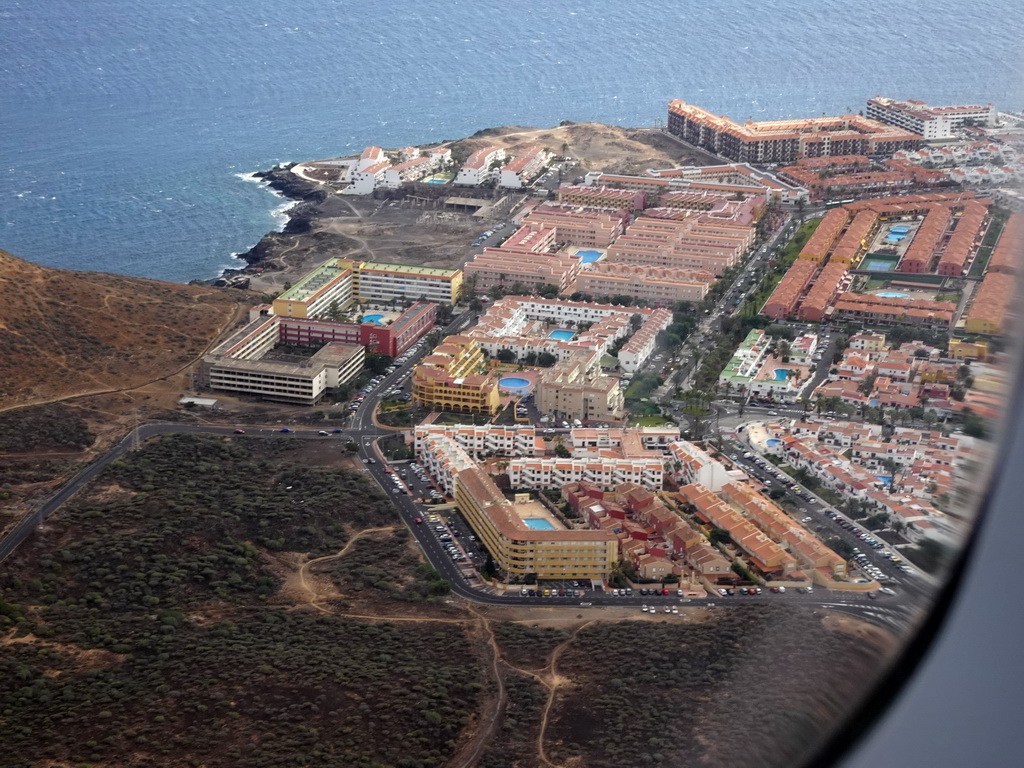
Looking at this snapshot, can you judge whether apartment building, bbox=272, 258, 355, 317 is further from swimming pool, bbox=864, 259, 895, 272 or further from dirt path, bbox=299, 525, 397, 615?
swimming pool, bbox=864, 259, 895, 272

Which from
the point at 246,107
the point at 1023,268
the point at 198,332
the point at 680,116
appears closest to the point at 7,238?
the point at 198,332

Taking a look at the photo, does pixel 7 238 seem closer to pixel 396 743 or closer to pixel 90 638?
pixel 90 638

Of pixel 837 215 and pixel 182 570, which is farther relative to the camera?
pixel 837 215

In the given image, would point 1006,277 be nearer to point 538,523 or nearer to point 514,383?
point 538,523

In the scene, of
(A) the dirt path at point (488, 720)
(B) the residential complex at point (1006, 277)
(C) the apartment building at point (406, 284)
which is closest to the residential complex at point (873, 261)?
(C) the apartment building at point (406, 284)

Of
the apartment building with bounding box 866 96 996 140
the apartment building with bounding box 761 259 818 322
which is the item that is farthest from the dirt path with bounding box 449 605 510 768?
the apartment building with bounding box 866 96 996 140

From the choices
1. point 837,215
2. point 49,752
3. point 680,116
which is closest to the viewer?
point 49,752
